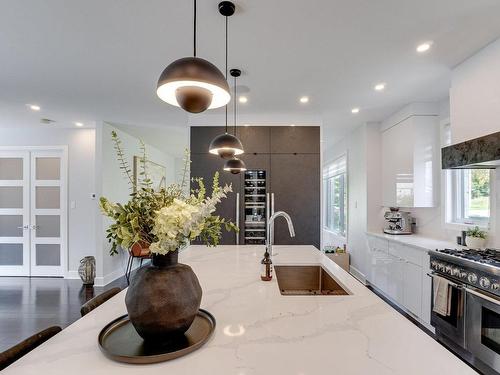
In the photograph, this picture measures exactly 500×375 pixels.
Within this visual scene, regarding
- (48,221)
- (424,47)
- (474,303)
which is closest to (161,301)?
(474,303)

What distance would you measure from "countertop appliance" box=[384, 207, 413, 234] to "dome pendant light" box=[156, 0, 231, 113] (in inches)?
141

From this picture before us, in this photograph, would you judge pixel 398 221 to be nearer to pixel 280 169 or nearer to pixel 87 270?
pixel 280 169

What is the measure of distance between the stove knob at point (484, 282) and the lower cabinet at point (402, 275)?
82 centimetres

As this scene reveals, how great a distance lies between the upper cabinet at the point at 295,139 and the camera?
4.32 m

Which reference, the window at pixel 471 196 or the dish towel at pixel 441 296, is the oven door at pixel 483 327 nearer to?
the dish towel at pixel 441 296

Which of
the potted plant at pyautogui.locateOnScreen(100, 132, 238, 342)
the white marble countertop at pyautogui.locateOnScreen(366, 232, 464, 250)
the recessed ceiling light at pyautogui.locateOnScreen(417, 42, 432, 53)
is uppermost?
the recessed ceiling light at pyautogui.locateOnScreen(417, 42, 432, 53)

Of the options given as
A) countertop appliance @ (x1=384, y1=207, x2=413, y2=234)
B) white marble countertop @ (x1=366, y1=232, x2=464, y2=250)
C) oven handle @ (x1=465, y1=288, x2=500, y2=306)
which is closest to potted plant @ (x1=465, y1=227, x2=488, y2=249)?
white marble countertop @ (x1=366, y1=232, x2=464, y2=250)

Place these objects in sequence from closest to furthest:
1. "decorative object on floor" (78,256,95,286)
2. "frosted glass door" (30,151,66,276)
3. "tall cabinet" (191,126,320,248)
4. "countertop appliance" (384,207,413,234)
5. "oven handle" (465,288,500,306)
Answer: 1. "oven handle" (465,288,500,306)
2. "countertop appliance" (384,207,413,234)
3. "tall cabinet" (191,126,320,248)
4. "decorative object on floor" (78,256,95,286)
5. "frosted glass door" (30,151,66,276)

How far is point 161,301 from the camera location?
0.92 m

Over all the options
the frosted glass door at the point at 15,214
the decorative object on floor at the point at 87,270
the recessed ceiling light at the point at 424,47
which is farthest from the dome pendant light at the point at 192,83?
the frosted glass door at the point at 15,214

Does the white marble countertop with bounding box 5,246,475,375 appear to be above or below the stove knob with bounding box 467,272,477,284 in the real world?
above

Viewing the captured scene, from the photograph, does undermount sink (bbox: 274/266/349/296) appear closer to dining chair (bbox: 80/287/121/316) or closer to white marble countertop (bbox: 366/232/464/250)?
dining chair (bbox: 80/287/121/316)

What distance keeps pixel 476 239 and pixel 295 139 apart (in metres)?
2.54

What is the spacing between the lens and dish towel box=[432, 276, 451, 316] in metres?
2.44
